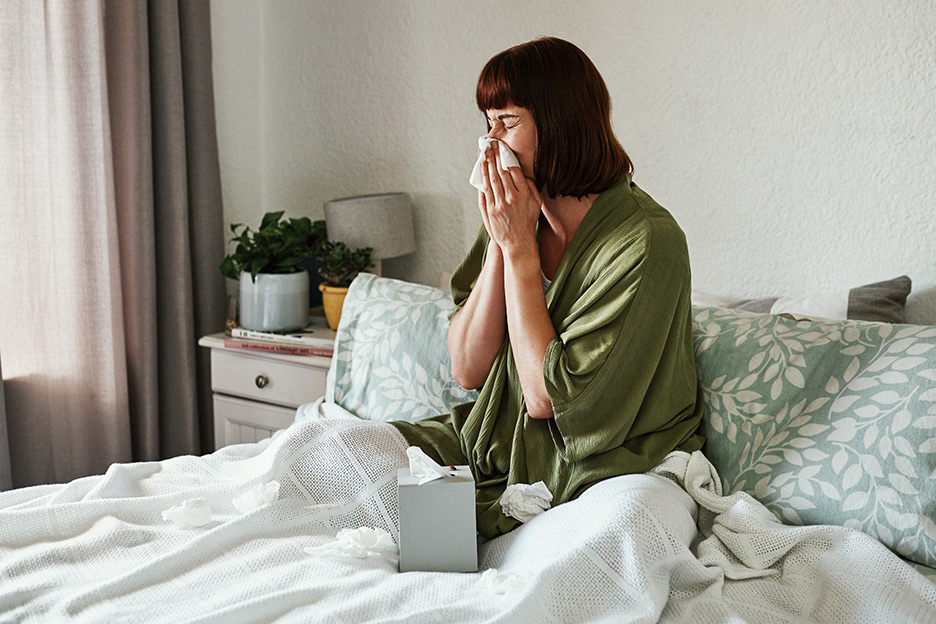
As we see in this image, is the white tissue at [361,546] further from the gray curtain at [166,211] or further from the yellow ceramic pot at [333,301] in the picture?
the gray curtain at [166,211]

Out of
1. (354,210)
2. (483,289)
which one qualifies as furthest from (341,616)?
(354,210)

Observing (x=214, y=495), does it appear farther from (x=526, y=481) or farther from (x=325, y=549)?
(x=526, y=481)

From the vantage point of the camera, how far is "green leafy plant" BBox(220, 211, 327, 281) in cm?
227

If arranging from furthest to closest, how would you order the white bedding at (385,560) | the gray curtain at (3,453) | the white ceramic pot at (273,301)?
the white ceramic pot at (273,301), the gray curtain at (3,453), the white bedding at (385,560)

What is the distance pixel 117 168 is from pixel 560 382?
151 centimetres

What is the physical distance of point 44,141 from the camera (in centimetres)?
216

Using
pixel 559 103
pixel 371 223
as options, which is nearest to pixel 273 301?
pixel 371 223

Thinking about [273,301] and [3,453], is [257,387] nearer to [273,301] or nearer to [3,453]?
[273,301]

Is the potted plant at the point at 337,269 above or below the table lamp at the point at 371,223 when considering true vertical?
below

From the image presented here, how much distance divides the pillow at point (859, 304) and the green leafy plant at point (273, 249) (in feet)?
3.87

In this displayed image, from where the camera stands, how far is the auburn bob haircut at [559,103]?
1437 mm

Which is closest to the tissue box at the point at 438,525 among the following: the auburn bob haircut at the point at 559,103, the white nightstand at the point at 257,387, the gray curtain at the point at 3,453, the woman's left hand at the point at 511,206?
the woman's left hand at the point at 511,206

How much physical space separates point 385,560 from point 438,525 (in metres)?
0.09

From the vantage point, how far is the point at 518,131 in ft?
4.82
